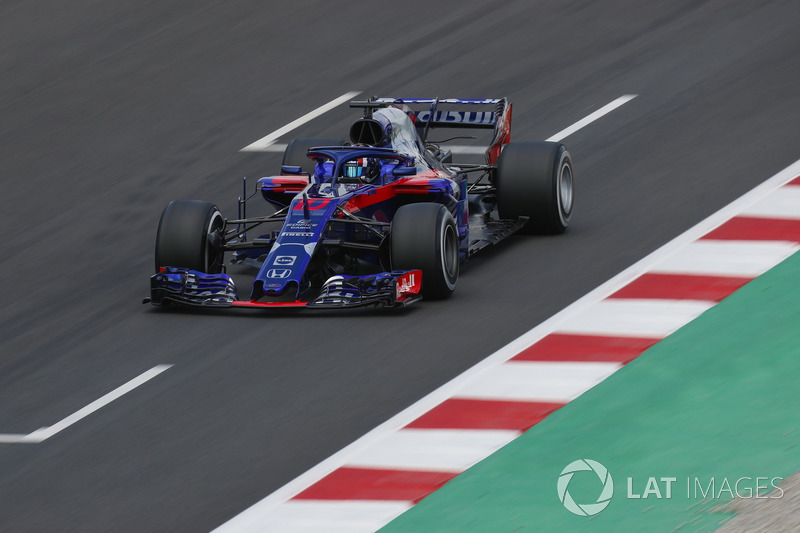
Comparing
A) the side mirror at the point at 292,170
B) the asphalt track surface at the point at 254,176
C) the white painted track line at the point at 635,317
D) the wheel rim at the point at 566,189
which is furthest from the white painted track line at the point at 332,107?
the white painted track line at the point at 635,317

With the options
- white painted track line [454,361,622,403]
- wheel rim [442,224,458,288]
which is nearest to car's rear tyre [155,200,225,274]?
wheel rim [442,224,458,288]

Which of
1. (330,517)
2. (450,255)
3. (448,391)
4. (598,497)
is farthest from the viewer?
(450,255)

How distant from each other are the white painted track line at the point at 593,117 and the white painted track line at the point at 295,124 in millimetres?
3078

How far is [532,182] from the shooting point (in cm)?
1311

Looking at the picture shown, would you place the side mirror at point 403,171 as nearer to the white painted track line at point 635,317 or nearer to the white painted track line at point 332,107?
the white painted track line at point 635,317

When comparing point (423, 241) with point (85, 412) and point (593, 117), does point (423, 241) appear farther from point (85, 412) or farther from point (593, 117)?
point (593, 117)

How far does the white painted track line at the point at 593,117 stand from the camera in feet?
53.5

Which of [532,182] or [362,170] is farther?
[532,182]

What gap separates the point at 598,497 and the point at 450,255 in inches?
167

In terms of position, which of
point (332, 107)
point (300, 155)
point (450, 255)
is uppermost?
point (332, 107)

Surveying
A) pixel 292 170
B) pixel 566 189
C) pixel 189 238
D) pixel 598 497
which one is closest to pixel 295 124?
pixel 292 170

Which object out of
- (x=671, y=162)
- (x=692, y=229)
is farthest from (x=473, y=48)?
(x=692, y=229)

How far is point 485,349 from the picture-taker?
1052cm

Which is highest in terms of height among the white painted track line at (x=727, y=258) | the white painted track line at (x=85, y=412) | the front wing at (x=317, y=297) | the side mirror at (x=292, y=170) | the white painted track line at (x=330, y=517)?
the side mirror at (x=292, y=170)
